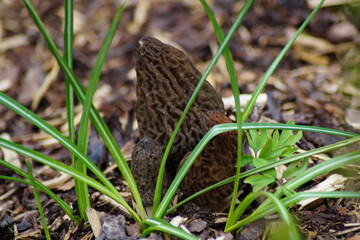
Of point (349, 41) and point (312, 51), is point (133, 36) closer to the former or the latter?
point (312, 51)

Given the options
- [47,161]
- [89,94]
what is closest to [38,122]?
[47,161]

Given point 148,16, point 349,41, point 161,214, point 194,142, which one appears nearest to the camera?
point 161,214

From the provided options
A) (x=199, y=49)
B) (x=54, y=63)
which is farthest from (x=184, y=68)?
(x=54, y=63)

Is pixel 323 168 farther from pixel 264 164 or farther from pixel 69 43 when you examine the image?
pixel 69 43

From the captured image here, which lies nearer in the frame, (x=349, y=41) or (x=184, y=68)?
(x=184, y=68)

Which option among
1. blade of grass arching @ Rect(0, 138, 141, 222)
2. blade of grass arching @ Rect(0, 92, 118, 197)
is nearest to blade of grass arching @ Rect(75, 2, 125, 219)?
blade of grass arching @ Rect(0, 92, 118, 197)

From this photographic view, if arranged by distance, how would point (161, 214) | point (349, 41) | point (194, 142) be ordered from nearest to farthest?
point (161, 214) → point (194, 142) → point (349, 41)

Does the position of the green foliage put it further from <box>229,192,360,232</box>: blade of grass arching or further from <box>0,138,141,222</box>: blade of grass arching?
<box>0,138,141,222</box>: blade of grass arching
